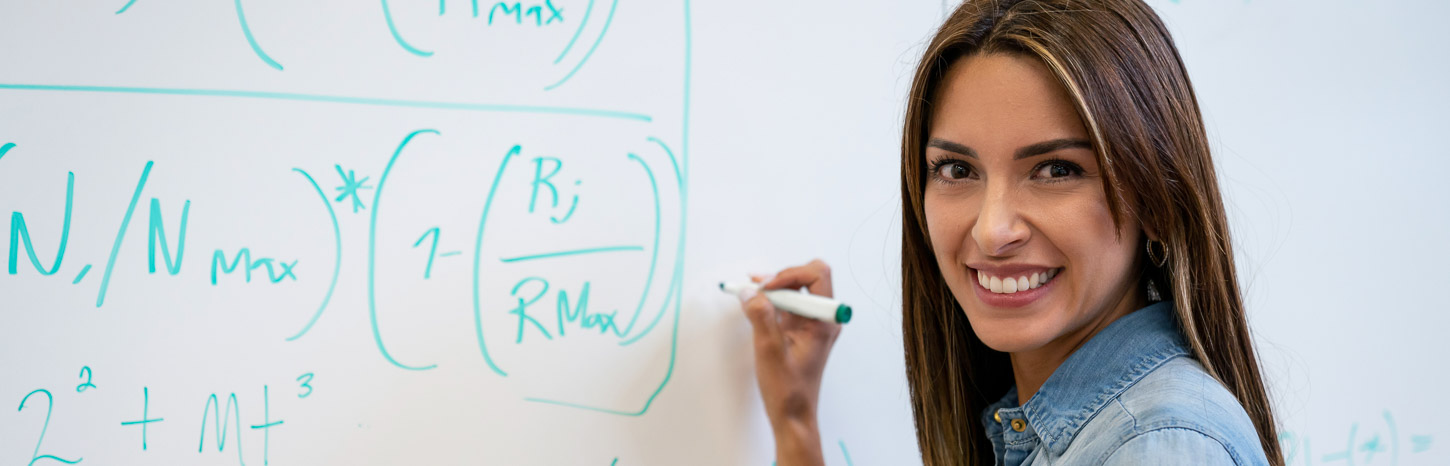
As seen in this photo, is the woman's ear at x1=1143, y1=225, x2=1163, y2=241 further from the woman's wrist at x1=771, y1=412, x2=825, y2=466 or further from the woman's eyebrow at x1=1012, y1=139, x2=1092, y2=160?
the woman's wrist at x1=771, y1=412, x2=825, y2=466

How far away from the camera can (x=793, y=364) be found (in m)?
0.79

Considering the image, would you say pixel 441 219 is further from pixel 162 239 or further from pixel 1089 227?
pixel 1089 227

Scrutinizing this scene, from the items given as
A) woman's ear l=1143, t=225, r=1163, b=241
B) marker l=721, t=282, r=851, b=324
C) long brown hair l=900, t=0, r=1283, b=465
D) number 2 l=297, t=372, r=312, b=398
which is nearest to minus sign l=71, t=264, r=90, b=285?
number 2 l=297, t=372, r=312, b=398

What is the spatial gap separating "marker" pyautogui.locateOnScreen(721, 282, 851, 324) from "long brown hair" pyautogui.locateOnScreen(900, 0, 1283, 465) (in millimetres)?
122

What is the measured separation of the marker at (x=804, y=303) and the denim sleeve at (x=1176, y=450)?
0.20 metres

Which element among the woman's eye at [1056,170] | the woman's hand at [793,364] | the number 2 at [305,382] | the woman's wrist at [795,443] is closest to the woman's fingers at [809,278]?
the woman's hand at [793,364]

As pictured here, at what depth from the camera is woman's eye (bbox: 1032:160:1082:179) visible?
24.4 inches

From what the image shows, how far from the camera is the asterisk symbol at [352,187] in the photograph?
0.68 meters

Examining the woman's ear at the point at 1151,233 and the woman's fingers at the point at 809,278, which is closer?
the woman's ear at the point at 1151,233

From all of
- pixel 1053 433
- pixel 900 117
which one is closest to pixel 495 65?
pixel 900 117

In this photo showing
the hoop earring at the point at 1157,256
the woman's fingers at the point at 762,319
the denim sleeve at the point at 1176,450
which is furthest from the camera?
the woman's fingers at the point at 762,319

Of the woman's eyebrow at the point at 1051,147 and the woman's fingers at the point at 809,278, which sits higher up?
the woman's eyebrow at the point at 1051,147

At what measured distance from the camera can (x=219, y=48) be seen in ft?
2.17

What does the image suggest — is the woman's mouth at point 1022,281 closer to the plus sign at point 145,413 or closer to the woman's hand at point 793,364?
the woman's hand at point 793,364
